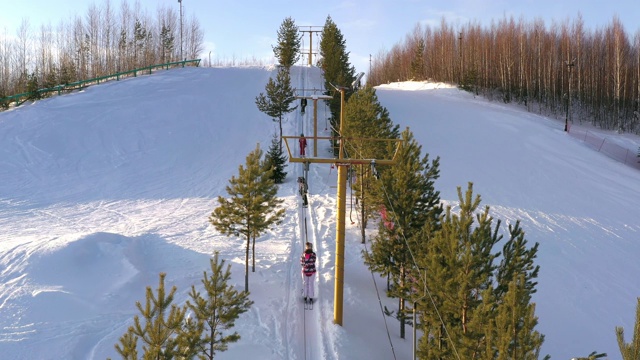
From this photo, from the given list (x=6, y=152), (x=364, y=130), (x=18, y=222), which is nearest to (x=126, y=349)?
(x=364, y=130)

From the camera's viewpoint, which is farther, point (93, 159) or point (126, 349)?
point (93, 159)

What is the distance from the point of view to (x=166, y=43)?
68.8m

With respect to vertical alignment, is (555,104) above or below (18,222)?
above

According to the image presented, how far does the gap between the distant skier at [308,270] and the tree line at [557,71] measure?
4860 centimetres

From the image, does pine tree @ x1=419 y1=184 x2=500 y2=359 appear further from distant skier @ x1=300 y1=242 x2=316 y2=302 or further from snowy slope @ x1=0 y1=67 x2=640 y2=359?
distant skier @ x1=300 y1=242 x2=316 y2=302

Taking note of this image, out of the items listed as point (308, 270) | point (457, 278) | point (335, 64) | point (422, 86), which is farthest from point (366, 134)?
point (422, 86)

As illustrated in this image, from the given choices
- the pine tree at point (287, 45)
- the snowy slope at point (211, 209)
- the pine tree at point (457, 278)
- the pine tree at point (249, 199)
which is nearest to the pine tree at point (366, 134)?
the snowy slope at point (211, 209)

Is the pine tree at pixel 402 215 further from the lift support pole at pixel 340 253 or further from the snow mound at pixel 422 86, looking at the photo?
the snow mound at pixel 422 86

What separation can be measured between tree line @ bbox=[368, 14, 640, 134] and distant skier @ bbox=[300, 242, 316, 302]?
159 ft

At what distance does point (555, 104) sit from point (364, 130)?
154 ft

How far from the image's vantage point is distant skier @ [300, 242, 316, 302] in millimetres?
13734

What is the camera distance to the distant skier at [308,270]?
1373 centimetres

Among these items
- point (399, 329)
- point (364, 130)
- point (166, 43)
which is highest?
point (166, 43)

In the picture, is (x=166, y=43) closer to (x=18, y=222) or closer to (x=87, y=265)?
(x=18, y=222)
